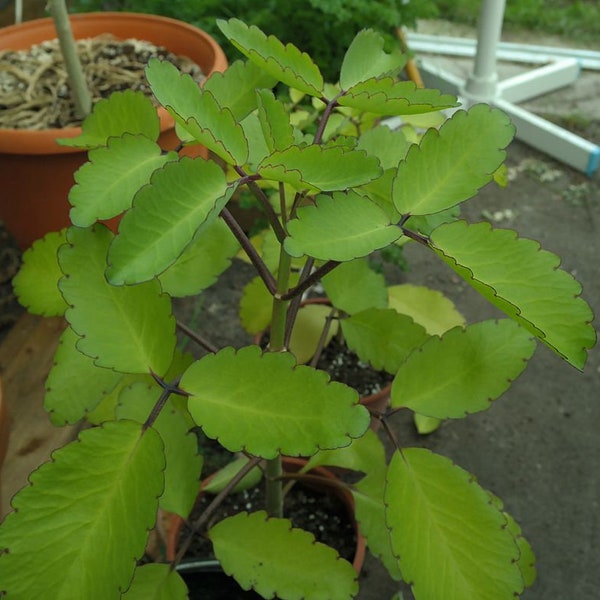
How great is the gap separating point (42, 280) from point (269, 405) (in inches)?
11.3

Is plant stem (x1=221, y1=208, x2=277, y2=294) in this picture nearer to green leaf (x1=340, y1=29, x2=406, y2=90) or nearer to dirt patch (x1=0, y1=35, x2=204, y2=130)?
green leaf (x1=340, y1=29, x2=406, y2=90)

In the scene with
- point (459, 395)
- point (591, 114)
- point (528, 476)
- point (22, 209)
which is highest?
point (459, 395)

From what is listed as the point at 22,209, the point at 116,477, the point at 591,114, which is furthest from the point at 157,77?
the point at 591,114

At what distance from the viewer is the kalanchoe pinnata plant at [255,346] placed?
18.6 inches

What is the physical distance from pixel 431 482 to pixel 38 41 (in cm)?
117

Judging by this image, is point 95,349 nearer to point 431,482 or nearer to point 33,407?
point 431,482

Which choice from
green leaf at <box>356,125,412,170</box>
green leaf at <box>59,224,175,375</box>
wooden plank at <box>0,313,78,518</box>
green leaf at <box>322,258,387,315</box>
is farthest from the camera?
wooden plank at <box>0,313,78,518</box>

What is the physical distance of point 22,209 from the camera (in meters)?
1.14

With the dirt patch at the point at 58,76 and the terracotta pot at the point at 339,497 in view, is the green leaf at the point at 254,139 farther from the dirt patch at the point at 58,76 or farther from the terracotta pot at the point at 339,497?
the dirt patch at the point at 58,76

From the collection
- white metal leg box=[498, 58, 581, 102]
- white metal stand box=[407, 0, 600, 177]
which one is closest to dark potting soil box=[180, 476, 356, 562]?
white metal stand box=[407, 0, 600, 177]

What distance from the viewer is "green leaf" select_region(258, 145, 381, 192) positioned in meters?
0.47

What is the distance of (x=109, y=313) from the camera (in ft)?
1.84

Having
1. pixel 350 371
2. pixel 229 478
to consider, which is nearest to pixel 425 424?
pixel 350 371

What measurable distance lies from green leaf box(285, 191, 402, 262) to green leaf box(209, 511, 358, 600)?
271 millimetres
